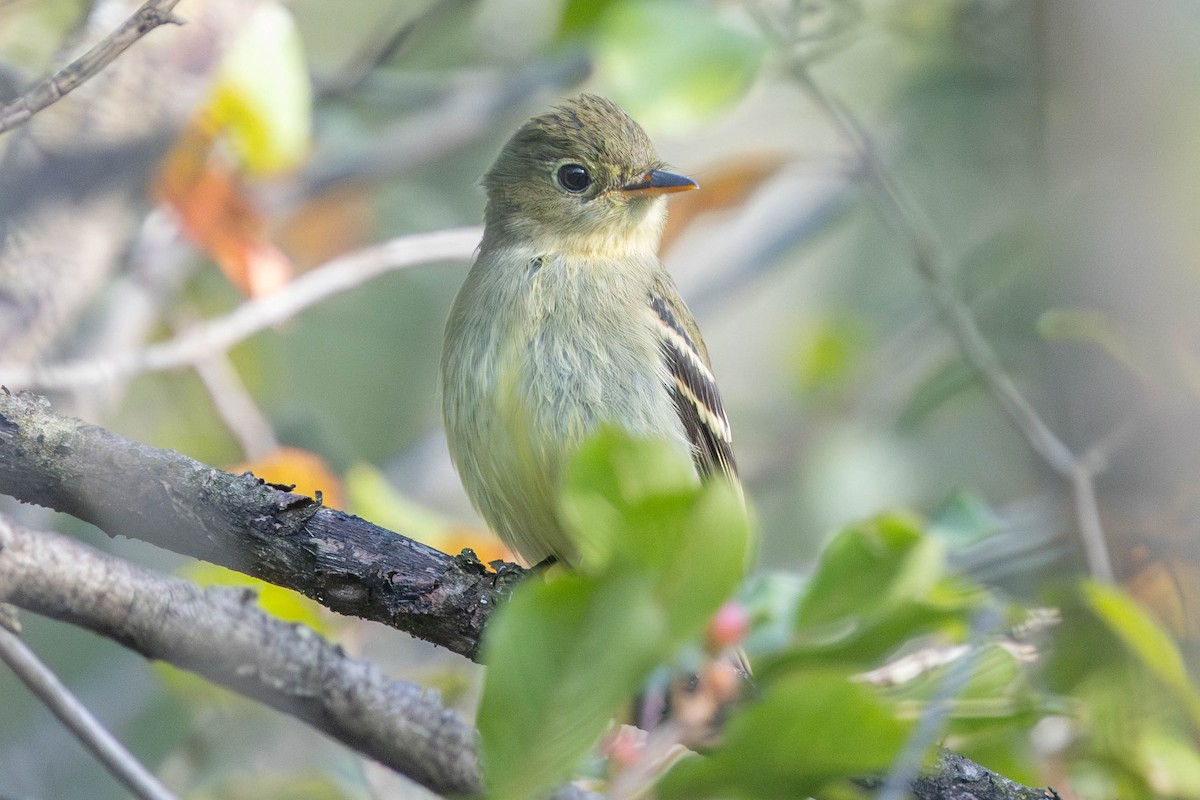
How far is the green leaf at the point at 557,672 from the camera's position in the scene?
1549 millimetres

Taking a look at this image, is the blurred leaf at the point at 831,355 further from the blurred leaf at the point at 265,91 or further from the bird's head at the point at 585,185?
the blurred leaf at the point at 265,91

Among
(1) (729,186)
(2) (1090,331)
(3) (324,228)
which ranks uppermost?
(3) (324,228)

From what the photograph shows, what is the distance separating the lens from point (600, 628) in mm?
1556

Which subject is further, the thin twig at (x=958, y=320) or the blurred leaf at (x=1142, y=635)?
the thin twig at (x=958, y=320)

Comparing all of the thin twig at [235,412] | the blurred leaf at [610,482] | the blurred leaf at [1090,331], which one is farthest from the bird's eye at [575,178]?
the blurred leaf at [610,482]

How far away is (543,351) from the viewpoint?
383cm

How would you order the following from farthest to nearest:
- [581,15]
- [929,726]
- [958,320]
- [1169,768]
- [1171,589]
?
[958,320], [581,15], [1171,589], [1169,768], [929,726]

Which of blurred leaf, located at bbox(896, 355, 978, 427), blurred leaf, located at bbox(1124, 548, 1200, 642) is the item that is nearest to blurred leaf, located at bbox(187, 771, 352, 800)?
blurred leaf, located at bbox(1124, 548, 1200, 642)

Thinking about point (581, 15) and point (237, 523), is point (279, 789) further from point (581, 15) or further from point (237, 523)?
point (581, 15)

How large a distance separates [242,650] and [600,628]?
43.9 inches

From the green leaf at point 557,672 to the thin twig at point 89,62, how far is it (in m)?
1.42

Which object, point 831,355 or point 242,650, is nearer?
point 242,650

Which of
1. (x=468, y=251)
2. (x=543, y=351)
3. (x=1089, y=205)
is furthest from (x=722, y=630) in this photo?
(x=1089, y=205)

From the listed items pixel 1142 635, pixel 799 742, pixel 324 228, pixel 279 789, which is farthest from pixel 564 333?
pixel 324 228
